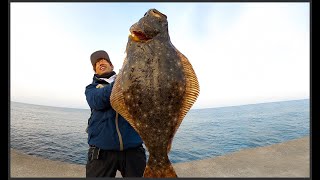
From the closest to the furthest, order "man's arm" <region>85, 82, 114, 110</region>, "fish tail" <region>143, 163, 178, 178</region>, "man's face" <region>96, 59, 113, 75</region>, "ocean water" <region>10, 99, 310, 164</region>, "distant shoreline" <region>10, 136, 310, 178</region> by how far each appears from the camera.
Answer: "fish tail" <region>143, 163, 178, 178</region> → "man's arm" <region>85, 82, 114, 110</region> → "man's face" <region>96, 59, 113, 75</region> → "distant shoreline" <region>10, 136, 310, 178</region> → "ocean water" <region>10, 99, 310, 164</region>

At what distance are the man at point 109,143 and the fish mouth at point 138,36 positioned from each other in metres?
1.00

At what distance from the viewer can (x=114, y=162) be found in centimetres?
305

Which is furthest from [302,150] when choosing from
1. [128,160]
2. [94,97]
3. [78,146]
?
[78,146]

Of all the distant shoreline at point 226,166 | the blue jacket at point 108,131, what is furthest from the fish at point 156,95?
the distant shoreline at point 226,166

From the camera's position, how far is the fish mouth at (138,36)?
202 cm

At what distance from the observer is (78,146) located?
39.5ft

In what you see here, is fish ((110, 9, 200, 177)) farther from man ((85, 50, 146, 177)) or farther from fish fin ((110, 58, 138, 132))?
man ((85, 50, 146, 177))

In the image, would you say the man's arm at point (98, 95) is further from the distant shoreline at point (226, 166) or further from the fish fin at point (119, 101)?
the distant shoreline at point (226, 166)

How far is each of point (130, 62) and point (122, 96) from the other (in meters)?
0.25

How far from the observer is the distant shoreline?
225 inches

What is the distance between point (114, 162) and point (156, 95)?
4.78 feet

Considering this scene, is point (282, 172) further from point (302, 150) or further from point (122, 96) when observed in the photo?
point (122, 96)

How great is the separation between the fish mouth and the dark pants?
4.84 feet

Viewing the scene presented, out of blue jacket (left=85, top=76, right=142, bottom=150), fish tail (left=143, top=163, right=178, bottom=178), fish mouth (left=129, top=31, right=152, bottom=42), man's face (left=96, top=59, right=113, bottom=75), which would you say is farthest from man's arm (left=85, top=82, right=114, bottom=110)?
fish tail (left=143, top=163, right=178, bottom=178)
